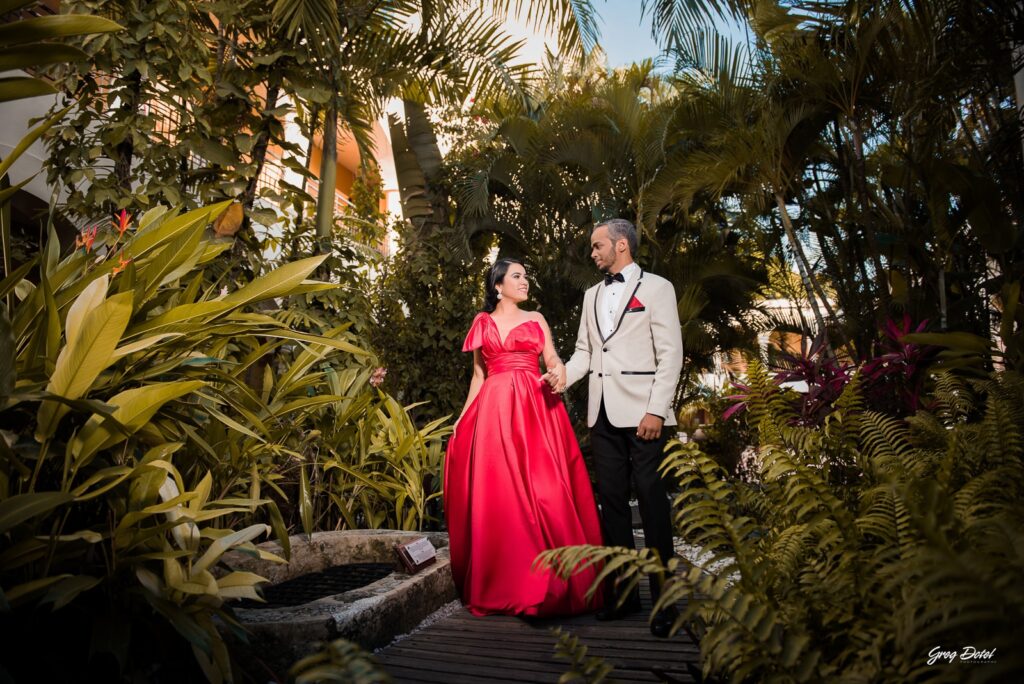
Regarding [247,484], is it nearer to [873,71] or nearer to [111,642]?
[111,642]

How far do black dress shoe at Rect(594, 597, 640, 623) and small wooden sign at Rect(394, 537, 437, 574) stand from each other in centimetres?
87

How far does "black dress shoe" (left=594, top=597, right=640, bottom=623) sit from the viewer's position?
10.0ft

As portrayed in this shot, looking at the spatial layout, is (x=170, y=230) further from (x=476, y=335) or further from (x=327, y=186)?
(x=327, y=186)

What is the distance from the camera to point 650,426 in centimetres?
304

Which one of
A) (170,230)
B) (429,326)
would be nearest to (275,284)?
(170,230)

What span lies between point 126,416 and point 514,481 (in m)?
1.96

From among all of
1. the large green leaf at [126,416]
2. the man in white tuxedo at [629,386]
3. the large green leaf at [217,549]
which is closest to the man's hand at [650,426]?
the man in white tuxedo at [629,386]

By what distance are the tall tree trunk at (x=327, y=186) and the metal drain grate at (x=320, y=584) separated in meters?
2.38

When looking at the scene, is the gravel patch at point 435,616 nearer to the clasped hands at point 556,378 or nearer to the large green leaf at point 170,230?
the clasped hands at point 556,378

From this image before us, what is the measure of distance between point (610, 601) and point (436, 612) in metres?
0.89

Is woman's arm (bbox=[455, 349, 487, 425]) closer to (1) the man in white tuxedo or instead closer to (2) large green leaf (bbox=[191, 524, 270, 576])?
(1) the man in white tuxedo

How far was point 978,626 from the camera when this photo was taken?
0.98 metres

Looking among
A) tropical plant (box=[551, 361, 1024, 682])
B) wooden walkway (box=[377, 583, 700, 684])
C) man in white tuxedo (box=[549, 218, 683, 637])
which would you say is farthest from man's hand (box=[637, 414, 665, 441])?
tropical plant (box=[551, 361, 1024, 682])

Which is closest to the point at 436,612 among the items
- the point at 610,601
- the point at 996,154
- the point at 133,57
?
the point at 610,601
